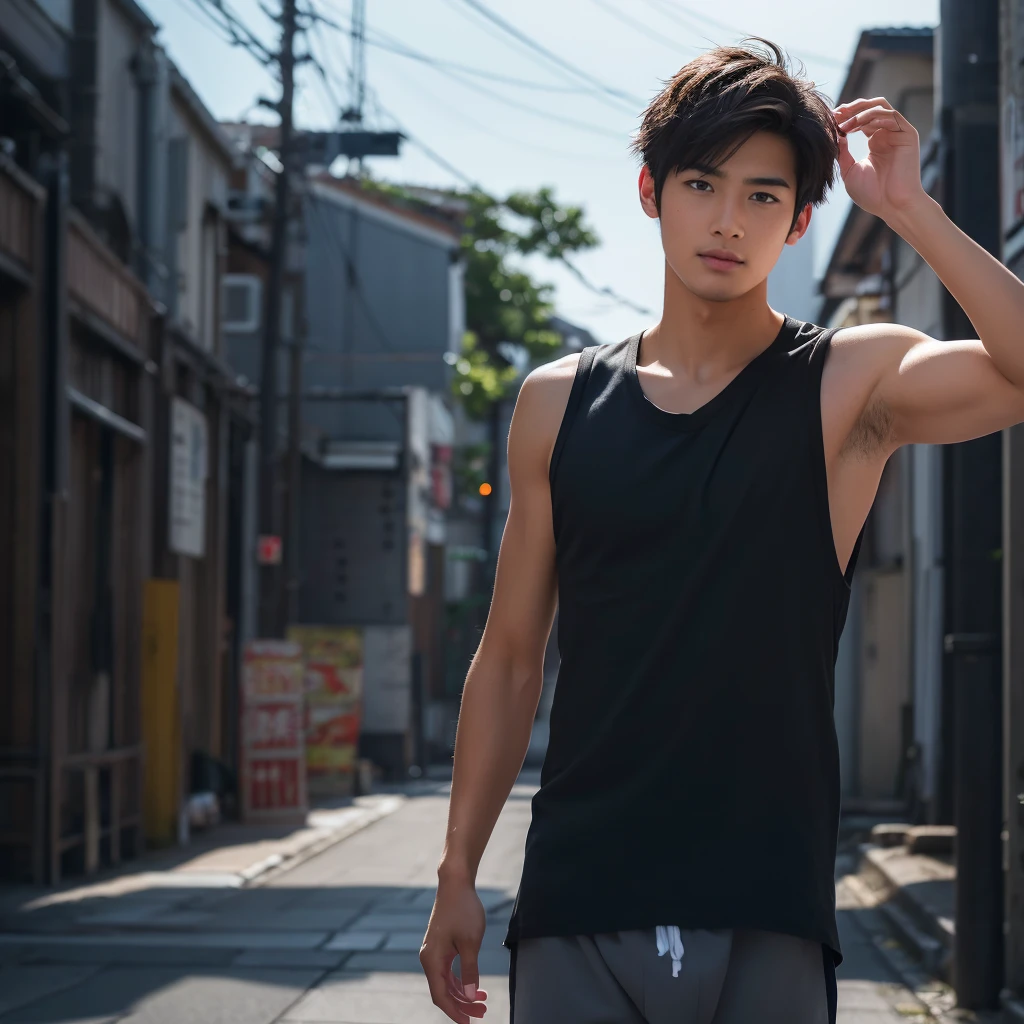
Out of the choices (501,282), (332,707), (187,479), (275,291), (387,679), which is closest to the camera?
(187,479)

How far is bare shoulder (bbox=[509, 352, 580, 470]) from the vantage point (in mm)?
2533

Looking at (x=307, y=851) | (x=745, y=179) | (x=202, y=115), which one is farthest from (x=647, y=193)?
(x=202, y=115)

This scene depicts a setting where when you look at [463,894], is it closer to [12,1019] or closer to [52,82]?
[12,1019]

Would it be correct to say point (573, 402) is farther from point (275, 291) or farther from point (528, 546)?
point (275, 291)

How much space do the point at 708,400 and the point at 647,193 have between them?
367 millimetres

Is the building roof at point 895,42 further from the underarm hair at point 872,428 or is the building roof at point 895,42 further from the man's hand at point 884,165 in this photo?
the underarm hair at point 872,428

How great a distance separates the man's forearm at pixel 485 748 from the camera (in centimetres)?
257

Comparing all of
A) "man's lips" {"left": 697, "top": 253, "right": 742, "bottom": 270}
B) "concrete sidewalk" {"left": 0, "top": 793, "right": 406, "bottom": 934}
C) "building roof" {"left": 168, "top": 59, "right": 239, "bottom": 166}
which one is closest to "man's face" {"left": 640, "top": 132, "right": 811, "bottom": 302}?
"man's lips" {"left": 697, "top": 253, "right": 742, "bottom": 270}

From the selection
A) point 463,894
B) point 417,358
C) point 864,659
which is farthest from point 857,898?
point 417,358

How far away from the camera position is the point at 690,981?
87.9 inches

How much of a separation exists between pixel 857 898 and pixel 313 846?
21.5ft

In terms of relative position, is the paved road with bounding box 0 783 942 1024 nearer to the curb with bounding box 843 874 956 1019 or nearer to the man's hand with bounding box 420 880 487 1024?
the curb with bounding box 843 874 956 1019

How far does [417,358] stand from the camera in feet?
119

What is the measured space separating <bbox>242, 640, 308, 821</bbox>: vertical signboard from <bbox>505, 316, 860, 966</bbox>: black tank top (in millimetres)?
16665
